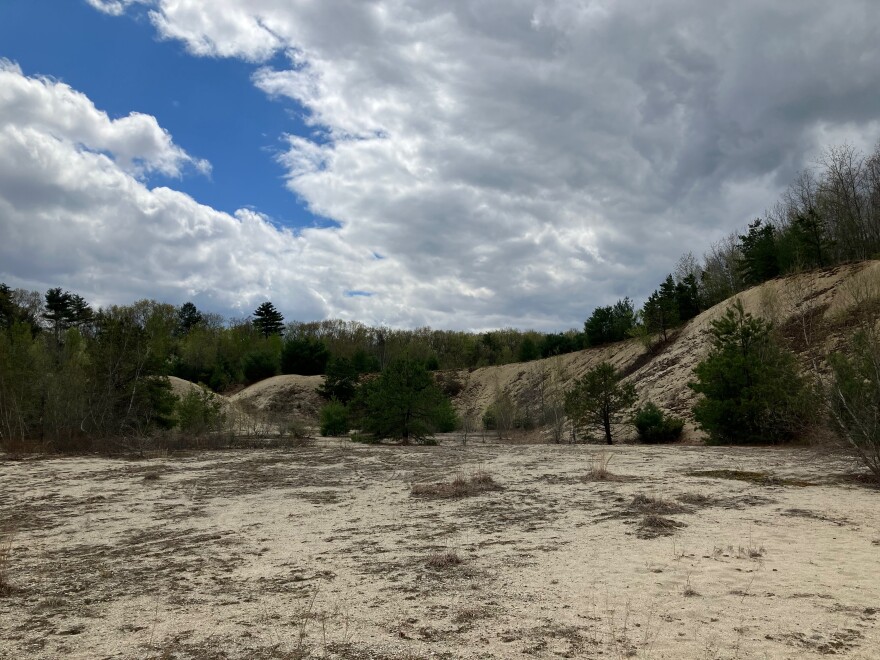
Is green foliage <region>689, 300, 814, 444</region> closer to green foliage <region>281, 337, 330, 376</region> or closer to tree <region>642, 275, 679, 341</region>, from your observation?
tree <region>642, 275, 679, 341</region>

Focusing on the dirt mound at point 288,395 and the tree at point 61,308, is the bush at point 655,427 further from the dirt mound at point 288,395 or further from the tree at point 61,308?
the tree at point 61,308

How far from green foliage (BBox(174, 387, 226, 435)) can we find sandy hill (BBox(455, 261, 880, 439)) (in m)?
23.3

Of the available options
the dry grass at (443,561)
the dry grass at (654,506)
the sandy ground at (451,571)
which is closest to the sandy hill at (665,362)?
the dry grass at (654,506)

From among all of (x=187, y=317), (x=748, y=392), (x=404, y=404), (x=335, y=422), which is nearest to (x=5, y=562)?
(x=404, y=404)

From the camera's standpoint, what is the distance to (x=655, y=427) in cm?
2969

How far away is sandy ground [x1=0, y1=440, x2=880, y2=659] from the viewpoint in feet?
14.2

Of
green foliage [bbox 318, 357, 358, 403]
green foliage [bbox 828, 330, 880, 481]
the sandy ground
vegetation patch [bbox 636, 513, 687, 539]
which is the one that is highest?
green foliage [bbox 318, 357, 358, 403]

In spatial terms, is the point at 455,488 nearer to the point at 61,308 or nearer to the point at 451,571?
the point at 451,571

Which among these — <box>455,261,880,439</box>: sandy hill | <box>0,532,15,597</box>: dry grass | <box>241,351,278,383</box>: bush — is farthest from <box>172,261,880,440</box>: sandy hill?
<box>0,532,15,597</box>: dry grass

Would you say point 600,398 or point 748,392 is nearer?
point 748,392

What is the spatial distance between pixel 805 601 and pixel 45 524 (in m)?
9.77

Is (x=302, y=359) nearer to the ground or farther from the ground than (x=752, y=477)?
farther from the ground

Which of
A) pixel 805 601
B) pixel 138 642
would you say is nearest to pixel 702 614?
pixel 805 601

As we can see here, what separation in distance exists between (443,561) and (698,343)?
129 ft
